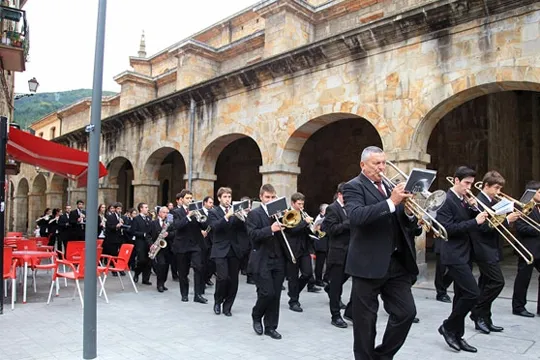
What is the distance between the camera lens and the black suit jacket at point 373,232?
3.55 meters

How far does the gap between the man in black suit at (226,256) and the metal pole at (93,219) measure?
2.46m

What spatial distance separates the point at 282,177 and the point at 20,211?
84.8ft

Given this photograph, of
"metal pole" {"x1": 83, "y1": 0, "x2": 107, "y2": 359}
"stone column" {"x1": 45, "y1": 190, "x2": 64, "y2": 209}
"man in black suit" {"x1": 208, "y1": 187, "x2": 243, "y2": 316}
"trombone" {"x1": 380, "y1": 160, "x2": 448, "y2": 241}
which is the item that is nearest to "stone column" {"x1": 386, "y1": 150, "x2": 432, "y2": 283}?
"man in black suit" {"x1": 208, "y1": 187, "x2": 243, "y2": 316}

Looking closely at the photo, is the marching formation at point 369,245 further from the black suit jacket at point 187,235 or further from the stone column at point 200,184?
the stone column at point 200,184

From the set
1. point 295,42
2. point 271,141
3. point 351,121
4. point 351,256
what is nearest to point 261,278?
point 351,256

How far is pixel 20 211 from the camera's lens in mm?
31594

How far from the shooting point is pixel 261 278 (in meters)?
5.66

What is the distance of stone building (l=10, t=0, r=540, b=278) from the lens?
8.91 m

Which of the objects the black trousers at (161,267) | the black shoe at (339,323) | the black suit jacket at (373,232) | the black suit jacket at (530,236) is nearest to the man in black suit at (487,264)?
the black suit jacket at (530,236)

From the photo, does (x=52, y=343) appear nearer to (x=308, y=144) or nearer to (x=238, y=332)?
(x=238, y=332)

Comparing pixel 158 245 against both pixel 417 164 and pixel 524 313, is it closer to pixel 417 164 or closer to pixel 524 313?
pixel 417 164

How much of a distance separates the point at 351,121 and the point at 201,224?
10747 millimetres

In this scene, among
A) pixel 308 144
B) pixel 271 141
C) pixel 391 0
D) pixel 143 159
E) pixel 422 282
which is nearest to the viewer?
pixel 422 282

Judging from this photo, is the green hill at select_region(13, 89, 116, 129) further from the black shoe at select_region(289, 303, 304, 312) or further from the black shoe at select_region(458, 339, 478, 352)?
the black shoe at select_region(458, 339, 478, 352)
